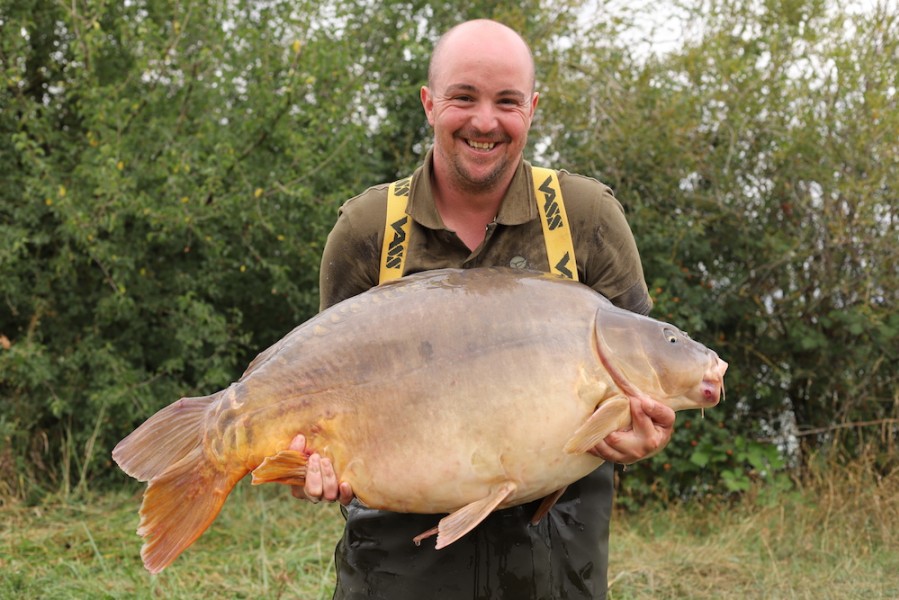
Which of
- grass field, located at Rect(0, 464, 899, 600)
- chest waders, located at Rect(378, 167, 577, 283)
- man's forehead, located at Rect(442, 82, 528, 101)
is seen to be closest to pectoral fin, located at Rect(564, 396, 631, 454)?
chest waders, located at Rect(378, 167, 577, 283)

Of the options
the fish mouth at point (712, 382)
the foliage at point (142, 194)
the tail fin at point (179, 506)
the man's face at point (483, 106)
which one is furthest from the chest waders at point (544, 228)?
the foliage at point (142, 194)

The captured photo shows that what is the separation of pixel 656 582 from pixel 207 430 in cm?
260

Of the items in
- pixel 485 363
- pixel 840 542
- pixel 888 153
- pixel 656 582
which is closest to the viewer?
pixel 485 363

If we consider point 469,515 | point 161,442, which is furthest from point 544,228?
point 161,442

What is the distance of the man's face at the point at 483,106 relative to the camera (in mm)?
2301

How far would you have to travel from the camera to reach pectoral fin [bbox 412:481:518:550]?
192 centimetres

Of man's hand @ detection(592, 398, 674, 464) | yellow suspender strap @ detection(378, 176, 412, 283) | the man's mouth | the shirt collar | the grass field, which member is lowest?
the grass field

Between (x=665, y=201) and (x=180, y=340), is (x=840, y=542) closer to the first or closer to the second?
(x=665, y=201)

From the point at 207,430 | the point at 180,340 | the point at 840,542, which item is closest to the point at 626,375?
the point at 207,430

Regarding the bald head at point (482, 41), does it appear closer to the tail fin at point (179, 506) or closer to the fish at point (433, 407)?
the fish at point (433, 407)

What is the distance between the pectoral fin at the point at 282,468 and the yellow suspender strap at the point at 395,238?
59cm

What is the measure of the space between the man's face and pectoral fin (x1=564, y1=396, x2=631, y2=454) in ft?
2.18

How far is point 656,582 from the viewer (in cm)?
405

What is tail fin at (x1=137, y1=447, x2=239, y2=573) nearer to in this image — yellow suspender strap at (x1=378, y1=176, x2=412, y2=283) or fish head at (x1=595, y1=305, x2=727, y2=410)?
yellow suspender strap at (x1=378, y1=176, x2=412, y2=283)
